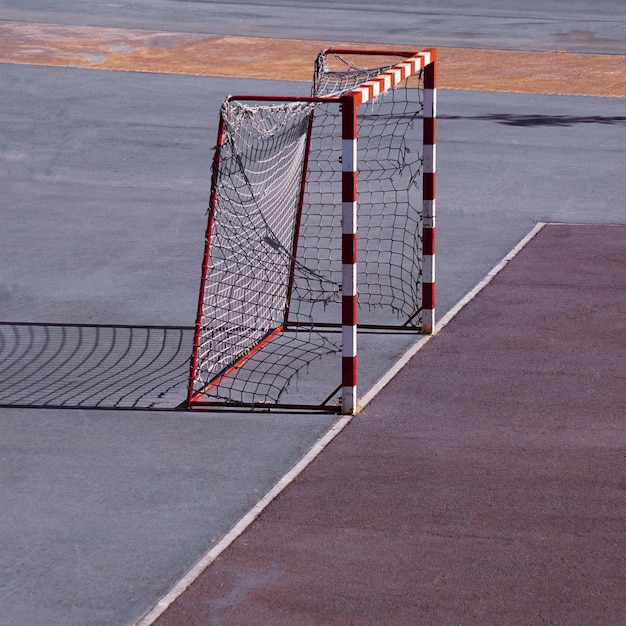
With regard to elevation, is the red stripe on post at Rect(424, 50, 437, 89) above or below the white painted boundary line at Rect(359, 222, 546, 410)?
above

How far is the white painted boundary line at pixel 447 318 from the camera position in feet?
29.5

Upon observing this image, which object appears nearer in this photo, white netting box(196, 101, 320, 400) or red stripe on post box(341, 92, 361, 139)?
red stripe on post box(341, 92, 361, 139)

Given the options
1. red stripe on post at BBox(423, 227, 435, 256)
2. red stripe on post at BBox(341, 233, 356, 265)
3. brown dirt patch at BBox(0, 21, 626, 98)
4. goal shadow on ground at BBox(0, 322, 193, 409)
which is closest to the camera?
red stripe on post at BBox(341, 233, 356, 265)

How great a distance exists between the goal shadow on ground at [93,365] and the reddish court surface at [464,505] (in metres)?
1.63

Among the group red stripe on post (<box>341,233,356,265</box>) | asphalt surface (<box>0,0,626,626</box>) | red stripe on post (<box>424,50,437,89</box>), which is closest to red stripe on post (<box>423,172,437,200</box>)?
red stripe on post (<box>424,50,437,89</box>)

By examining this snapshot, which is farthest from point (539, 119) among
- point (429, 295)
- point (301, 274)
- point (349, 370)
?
point (349, 370)

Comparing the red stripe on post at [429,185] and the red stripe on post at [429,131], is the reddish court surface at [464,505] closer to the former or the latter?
the red stripe on post at [429,185]

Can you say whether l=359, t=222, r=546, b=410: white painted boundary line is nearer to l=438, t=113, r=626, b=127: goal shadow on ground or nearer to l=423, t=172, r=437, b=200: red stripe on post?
l=423, t=172, r=437, b=200: red stripe on post

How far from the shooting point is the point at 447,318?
10594 mm

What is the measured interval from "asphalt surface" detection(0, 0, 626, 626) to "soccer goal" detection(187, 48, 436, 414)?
16.6 inches

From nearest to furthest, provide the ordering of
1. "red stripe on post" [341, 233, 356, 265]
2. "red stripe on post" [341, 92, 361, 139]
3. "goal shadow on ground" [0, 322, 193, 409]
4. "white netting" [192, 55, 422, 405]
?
"red stripe on post" [341, 92, 361, 139]
"red stripe on post" [341, 233, 356, 265]
"goal shadow on ground" [0, 322, 193, 409]
"white netting" [192, 55, 422, 405]

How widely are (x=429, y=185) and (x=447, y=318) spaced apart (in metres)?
1.25

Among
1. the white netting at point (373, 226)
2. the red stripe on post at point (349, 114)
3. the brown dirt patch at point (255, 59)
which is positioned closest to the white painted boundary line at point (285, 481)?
the white netting at point (373, 226)

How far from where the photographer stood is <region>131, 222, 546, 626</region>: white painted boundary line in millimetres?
5984
